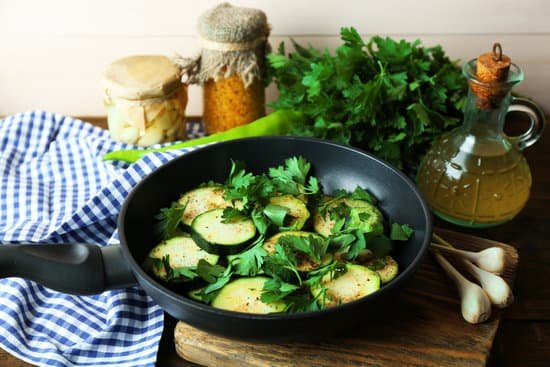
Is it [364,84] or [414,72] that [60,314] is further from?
[414,72]

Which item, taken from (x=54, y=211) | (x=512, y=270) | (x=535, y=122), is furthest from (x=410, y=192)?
(x=54, y=211)

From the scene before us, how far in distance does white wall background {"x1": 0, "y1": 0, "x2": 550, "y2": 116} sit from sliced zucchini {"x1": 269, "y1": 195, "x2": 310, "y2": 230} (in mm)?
629

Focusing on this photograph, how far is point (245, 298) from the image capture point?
3.11ft

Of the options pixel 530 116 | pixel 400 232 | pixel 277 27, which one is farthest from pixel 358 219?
pixel 277 27

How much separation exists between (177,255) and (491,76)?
Answer: 0.60 m

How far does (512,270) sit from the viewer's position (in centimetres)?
113

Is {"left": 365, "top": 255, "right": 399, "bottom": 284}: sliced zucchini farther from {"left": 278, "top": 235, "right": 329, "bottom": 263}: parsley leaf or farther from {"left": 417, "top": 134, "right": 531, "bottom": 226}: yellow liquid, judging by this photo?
{"left": 417, "top": 134, "right": 531, "bottom": 226}: yellow liquid

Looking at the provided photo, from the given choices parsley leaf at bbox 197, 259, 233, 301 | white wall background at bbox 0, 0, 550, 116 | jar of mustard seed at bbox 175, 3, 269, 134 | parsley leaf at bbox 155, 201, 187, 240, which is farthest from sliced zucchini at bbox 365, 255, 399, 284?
white wall background at bbox 0, 0, 550, 116

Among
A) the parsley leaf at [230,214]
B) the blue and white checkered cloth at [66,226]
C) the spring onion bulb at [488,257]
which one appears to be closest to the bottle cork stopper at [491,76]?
the spring onion bulb at [488,257]

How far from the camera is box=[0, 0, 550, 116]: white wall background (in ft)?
5.24

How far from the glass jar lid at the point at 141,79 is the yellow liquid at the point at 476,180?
0.59 metres

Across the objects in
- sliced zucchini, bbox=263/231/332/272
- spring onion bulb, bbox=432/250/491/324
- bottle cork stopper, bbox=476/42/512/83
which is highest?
bottle cork stopper, bbox=476/42/512/83

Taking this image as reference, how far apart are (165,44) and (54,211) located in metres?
0.54

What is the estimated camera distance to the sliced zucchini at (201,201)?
3.71 ft
